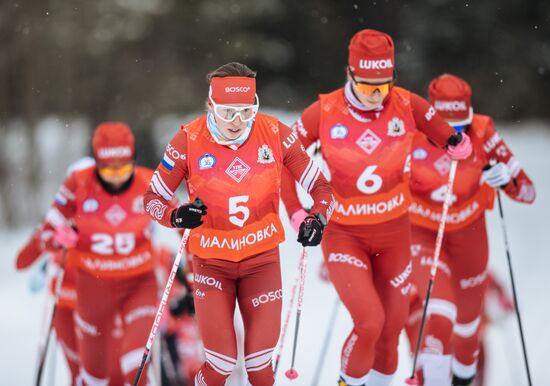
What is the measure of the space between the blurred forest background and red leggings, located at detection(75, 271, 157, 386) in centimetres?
890

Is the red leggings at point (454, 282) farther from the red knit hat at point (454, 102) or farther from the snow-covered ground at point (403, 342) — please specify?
the snow-covered ground at point (403, 342)

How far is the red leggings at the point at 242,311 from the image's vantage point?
584 cm

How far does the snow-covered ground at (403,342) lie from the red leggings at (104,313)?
6.54 feet

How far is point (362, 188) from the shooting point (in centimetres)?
673

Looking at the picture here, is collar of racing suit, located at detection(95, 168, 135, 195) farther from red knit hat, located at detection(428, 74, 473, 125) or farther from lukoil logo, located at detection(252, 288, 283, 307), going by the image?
red knit hat, located at detection(428, 74, 473, 125)

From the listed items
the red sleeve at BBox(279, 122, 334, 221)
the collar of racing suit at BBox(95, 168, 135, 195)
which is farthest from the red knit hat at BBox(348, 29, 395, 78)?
the collar of racing suit at BBox(95, 168, 135, 195)

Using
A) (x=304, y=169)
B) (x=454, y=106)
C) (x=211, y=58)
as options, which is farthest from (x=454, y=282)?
(x=211, y=58)

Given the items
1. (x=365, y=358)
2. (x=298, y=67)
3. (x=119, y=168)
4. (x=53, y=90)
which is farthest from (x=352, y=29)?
(x=365, y=358)

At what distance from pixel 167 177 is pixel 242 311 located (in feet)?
3.02

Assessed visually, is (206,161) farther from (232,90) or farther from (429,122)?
(429,122)

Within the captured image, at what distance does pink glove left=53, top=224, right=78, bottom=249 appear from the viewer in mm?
7789

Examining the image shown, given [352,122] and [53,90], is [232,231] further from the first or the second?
[53,90]

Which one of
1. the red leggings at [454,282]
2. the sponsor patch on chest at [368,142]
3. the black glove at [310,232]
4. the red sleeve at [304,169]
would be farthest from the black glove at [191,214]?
the red leggings at [454,282]

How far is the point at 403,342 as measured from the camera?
11656 mm
